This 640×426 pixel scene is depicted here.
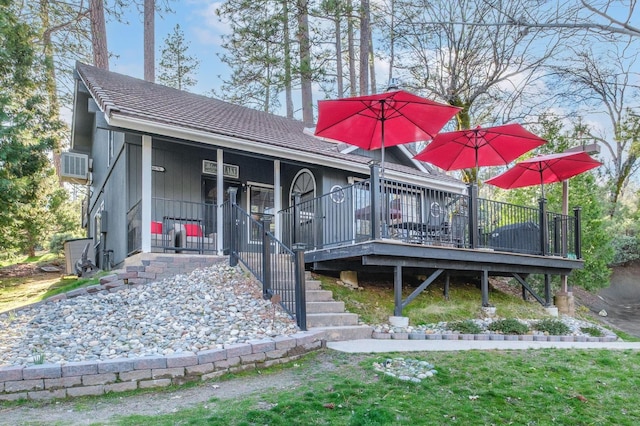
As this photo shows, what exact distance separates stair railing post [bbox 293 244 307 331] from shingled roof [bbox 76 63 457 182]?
378 cm

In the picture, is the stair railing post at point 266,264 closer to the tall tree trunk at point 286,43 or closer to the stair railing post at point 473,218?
the stair railing post at point 473,218

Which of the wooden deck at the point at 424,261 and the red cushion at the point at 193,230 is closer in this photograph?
the wooden deck at the point at 424,261

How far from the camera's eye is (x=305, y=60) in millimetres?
17578

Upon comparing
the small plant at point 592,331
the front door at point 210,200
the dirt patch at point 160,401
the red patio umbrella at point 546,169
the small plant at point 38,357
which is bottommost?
the small plant at point 592,331

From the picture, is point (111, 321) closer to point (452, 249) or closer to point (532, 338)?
point (452, 249)

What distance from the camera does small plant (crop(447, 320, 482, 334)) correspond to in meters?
7.19

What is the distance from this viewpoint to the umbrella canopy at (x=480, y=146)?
902cm

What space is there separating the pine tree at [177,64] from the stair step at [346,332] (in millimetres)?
21535

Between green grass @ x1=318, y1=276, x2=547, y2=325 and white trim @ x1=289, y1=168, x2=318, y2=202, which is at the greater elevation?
white trim @ x1=289, y1=168, x2=318, y2=202

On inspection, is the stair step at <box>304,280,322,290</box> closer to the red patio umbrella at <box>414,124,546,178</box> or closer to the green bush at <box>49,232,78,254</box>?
the red patio umbrella at <box>414,124,546,178</box>

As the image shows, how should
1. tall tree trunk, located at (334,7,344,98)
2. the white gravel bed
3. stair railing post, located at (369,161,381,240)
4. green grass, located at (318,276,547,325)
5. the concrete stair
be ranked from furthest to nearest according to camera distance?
tall tree trunk, located at (334,7,344,98) < green grass, located at (318,276,547,325) < stair railing post, located at (369,161,381,240) < the concrete stair < the white gravel bed

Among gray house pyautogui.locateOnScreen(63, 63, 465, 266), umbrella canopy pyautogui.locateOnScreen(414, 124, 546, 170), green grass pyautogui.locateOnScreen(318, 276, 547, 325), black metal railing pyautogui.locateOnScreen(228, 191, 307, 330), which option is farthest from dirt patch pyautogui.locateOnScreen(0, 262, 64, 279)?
umbrella canopy pyautogui.locateOnScreen(414, 124, 546, 170)

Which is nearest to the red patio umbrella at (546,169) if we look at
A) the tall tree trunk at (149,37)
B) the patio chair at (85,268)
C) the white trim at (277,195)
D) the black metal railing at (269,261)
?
the white trim at (277,195)

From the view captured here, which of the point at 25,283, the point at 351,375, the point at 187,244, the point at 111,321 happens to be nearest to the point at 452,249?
the point at 351,375
